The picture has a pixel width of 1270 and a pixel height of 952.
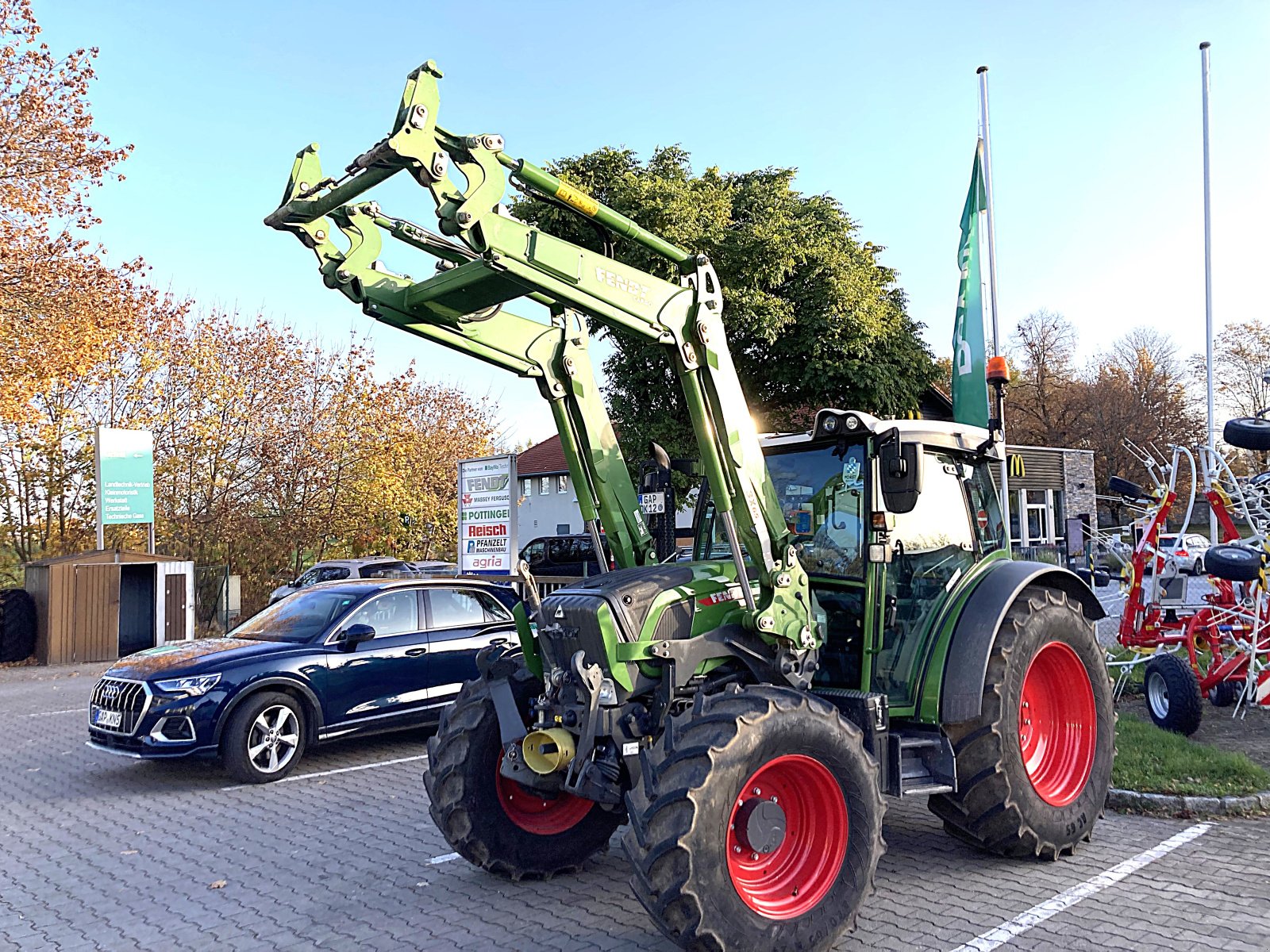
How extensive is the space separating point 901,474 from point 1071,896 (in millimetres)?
2342

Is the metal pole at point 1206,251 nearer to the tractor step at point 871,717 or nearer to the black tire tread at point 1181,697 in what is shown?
the black tire tread at point 1181,697

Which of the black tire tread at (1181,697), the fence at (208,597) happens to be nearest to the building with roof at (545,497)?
the fence at (208,597)

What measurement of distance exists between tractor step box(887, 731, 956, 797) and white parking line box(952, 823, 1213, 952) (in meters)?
0.69

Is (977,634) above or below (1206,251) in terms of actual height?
below

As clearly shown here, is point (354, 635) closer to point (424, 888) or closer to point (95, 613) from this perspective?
point (424, 888)

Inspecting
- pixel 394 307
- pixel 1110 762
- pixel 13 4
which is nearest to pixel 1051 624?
pixel 1110 762

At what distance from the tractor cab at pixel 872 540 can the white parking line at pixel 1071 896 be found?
1133mm

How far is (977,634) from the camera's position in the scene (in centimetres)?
525

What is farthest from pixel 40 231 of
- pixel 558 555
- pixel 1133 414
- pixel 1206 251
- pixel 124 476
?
pixel 1133 414

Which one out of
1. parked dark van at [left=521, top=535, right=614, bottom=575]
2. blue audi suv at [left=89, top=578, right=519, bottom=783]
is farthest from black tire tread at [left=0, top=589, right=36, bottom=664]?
blue audi suv at [left=89, top=578, right=519, bottom=783]

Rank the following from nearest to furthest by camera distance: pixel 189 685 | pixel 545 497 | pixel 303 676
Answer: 1. pixel 189 685
2. pixel 303 676
3. pixel 545 497

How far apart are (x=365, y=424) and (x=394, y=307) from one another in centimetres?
2083

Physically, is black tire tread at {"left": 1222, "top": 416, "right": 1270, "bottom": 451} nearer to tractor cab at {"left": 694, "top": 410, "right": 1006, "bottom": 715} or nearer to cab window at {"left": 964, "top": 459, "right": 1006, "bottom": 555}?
cab window at {"left": 964, "top": 459, "right": 1006, "bottom": 555}

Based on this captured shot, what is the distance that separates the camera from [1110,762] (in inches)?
233
